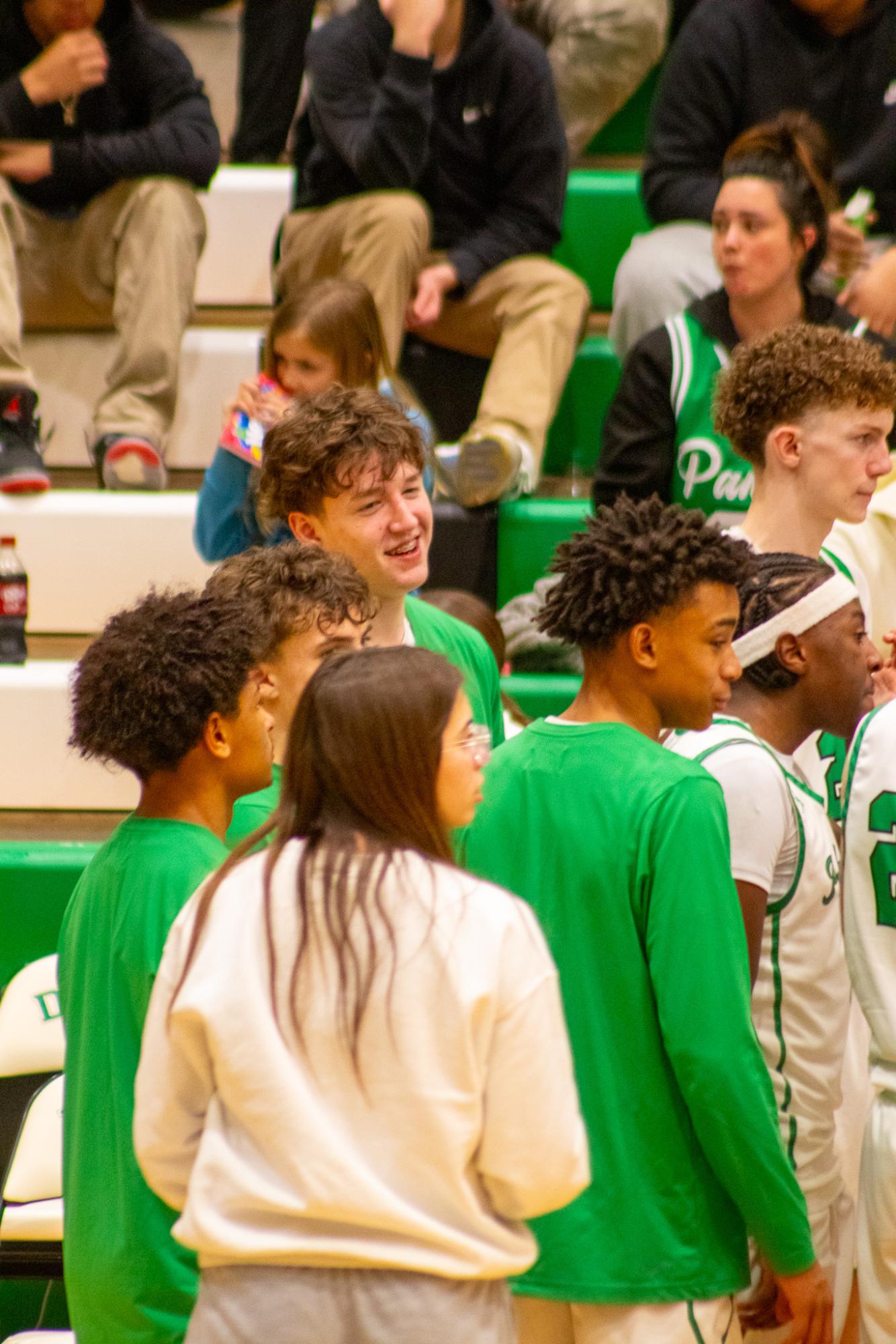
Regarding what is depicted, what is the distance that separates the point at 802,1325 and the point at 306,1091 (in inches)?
32.0

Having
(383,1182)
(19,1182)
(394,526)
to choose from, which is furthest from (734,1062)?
(19,1182)

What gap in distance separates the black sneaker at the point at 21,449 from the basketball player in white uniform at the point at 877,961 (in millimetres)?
2614

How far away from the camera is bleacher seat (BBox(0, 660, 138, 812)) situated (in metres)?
3.92

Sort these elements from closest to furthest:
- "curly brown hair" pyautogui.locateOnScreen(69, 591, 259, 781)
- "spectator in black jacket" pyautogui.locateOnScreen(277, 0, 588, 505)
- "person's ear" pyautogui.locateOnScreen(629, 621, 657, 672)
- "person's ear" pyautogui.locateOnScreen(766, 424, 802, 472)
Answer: "curly brown hair" pyautogui.locateOnScreen(69, 591, 259, 781)
"person's ear" pyautogui.locateOnScreen(629, 621, 657, 672)
"person's ear" pyautogui.locateOnScreen(766, 424, 802, 472)
"spectator in black jacket" pyautogui.locateOnScreen(277, 0, 588, 505)

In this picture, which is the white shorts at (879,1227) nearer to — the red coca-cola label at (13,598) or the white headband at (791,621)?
the white headband at (791,621)

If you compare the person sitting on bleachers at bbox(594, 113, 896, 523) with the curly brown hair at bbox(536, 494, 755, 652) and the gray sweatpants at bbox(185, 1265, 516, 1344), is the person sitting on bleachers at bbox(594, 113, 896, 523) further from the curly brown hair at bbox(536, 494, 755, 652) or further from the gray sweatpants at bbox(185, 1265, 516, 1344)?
the gray sweatpants at bbox(185, 1265, 516, 1344)

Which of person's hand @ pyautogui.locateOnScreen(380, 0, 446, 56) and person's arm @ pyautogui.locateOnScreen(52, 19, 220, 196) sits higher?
person's hand @ pyautogui.locateOnScreen(380, 0, 446, 56)

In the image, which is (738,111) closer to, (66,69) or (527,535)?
(527,535)

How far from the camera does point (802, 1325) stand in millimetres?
1936

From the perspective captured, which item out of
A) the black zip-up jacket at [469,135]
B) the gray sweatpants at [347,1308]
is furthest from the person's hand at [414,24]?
the gray sweatpants at [347,1308]

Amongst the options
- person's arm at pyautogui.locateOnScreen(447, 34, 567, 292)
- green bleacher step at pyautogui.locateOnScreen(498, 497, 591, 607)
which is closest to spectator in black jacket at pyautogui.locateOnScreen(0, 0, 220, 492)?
person's arm at pyautogui.locateOnScreen(447, 34, 567, 292)

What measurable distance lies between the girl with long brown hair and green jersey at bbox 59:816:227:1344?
0.93 feet

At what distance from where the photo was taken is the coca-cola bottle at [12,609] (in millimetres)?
4121

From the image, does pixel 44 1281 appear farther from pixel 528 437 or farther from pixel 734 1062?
pixel 528 437
